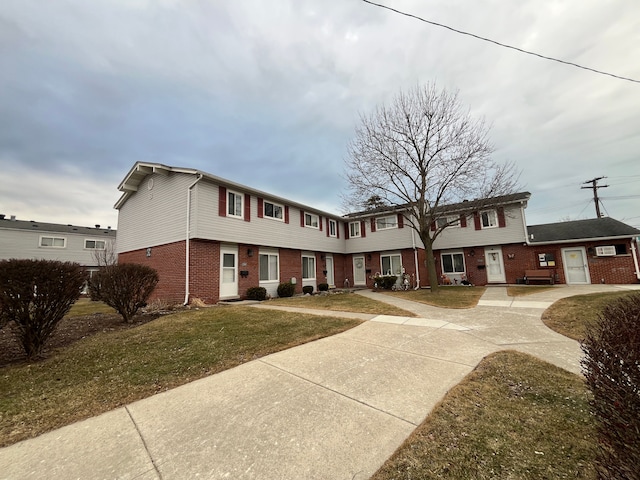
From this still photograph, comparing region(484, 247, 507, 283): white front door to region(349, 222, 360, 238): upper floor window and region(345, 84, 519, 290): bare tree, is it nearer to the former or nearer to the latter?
region(345, 84, 519, 290): bare tree

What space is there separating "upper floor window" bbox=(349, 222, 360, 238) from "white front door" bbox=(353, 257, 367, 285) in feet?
6.52

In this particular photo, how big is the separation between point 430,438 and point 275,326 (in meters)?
5.15

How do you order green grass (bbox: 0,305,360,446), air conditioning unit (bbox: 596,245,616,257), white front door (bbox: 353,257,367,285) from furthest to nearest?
white front door (bbox: 353,257,367,285) → air conditioning unit (bbox: 596,245,616,257) → green grass (bbox: 0,305,360,446)

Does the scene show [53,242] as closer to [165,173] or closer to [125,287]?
[165,173]

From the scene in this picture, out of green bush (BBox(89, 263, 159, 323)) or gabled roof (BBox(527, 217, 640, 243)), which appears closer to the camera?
green bush (BBox(89, 263, 159, 323))

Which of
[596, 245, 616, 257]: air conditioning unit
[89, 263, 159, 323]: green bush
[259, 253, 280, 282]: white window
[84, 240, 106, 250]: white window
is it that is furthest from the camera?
[84, 240, 106, 250]: white window

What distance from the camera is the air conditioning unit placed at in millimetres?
15531

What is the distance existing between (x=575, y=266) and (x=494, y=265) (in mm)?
4278

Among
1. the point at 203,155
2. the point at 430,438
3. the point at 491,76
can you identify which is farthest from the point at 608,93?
the point at 203,155

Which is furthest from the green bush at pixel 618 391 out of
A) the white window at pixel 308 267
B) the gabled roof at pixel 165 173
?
the white window at pixel 308 267

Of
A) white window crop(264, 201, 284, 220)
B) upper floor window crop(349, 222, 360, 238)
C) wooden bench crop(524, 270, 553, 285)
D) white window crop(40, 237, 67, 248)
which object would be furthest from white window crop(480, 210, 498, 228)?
white window crop(40, 237, 67, 248)

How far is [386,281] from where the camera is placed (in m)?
18.5

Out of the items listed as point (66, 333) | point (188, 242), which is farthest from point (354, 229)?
point (66, 333)

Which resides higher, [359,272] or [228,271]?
[228,271]
